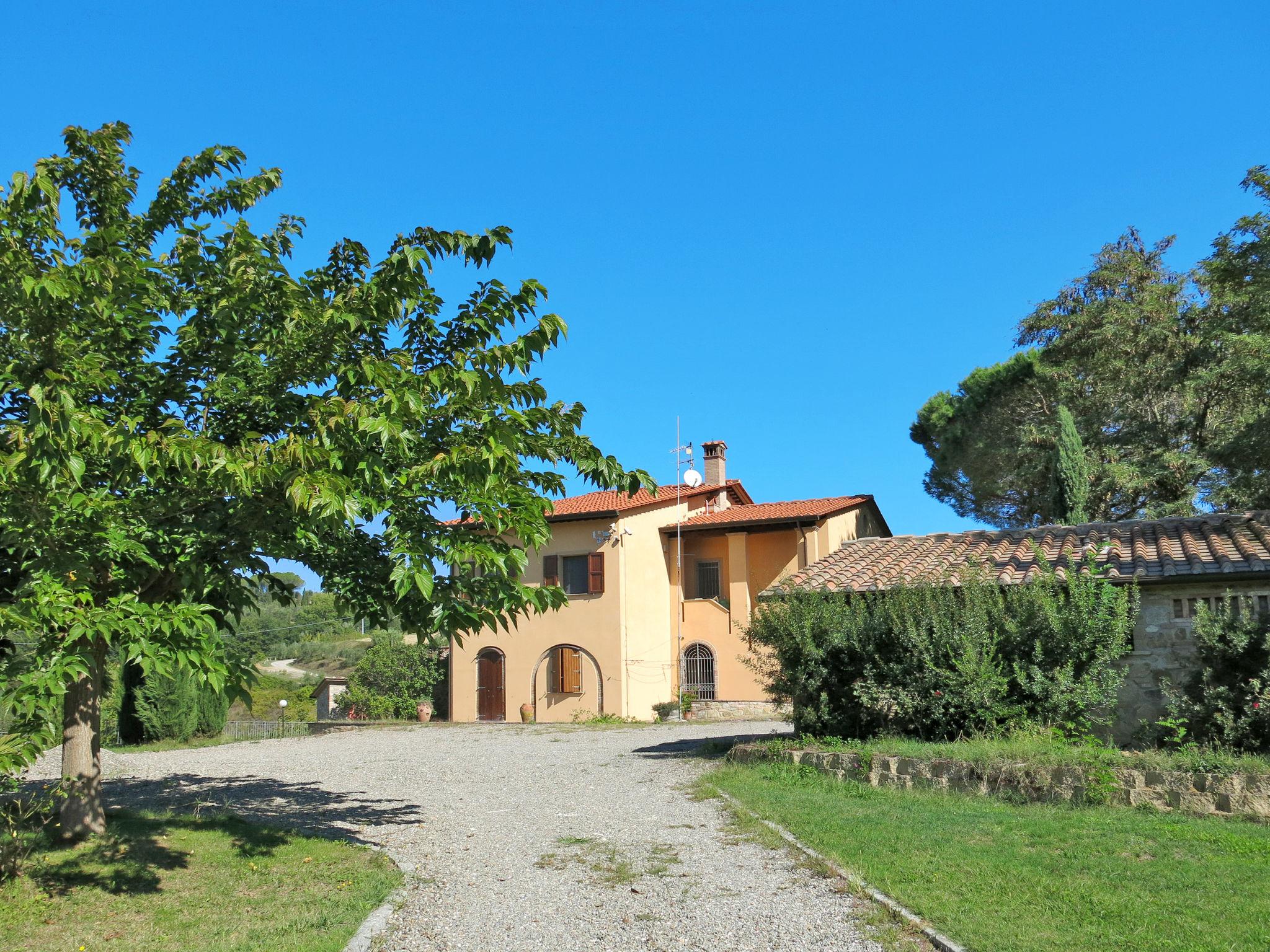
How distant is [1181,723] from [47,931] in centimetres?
1085

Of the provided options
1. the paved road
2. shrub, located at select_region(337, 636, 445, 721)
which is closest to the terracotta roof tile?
shrub, located at select_region(337, 636, 445, 721)

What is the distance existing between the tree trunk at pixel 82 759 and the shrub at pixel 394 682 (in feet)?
71.5

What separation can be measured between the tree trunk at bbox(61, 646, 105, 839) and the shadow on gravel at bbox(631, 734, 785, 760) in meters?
8.88

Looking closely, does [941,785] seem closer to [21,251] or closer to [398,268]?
[398,268]

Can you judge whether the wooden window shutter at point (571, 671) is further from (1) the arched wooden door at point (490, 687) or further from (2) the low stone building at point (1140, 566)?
(2) the low stone building at point (1140, 566)

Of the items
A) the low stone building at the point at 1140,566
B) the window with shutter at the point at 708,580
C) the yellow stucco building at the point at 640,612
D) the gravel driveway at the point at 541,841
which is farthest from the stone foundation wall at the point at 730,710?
the low stone building at the point at 1140,566

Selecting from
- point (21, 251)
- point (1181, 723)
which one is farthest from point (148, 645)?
point (1181, 723)

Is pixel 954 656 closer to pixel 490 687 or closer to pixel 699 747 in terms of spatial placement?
pixel 699 747

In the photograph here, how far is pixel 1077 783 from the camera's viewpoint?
8.95 metres

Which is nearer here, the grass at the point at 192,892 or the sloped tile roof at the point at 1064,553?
the grass at the point at 192,892

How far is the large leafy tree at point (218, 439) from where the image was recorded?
5047 mm

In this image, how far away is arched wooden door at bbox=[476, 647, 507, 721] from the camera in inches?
1078

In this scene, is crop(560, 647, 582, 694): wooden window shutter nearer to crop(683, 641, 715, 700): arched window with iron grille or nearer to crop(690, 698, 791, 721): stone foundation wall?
crop(683, 641, 715, 700): arched window with iron grille

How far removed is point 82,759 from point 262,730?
62.9 feet
